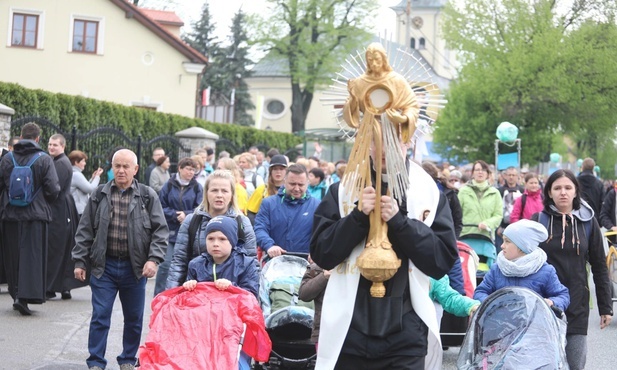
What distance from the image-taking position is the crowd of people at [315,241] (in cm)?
474

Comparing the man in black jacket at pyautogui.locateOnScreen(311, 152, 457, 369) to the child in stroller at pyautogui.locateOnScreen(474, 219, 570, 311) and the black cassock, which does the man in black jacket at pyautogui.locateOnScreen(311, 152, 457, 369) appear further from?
the black cassock

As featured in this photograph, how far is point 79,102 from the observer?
22.0 meters

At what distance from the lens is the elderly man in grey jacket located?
8.75 metres

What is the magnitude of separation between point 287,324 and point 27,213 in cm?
439

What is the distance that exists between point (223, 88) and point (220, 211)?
209 feet

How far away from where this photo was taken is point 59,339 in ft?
35.3

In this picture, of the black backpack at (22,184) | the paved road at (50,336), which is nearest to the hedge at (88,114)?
the paved road at (50,336)

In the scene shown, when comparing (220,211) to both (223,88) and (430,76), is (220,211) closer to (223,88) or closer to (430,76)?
(430,76)

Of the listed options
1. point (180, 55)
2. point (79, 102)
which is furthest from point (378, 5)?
point (79, 102)

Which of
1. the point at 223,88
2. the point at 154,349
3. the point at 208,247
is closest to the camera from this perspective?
the point at 154,349

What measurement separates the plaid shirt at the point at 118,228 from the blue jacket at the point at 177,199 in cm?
332

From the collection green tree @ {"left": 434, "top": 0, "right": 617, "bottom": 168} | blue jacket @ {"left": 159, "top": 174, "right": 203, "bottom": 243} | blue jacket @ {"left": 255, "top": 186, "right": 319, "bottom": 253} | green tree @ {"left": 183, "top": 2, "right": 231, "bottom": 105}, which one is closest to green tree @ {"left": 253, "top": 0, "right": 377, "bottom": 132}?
green tree @ {"left": 183, "top": 2, "right": 231, "bottom": 105}

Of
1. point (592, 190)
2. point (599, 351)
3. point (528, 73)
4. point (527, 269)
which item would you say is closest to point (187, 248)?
point (527, 269)

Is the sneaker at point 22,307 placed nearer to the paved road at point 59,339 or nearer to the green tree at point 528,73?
the paved road at point 59,339
